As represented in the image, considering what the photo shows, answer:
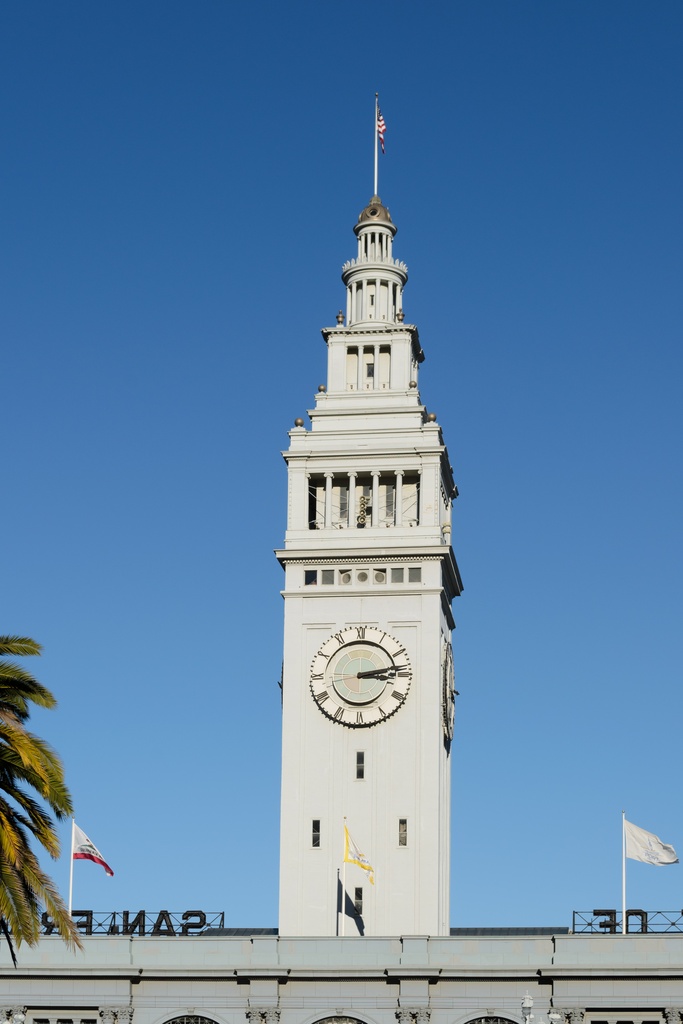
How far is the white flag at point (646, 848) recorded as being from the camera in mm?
94625

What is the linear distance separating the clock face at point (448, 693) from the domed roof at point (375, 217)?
25651 millimetres

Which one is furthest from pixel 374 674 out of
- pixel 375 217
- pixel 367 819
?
pixel 375 217

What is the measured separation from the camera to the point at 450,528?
360ft

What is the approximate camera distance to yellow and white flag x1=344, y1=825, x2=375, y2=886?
95.4 metres

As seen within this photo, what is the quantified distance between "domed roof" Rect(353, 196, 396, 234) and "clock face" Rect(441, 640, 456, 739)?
2565 centimetres

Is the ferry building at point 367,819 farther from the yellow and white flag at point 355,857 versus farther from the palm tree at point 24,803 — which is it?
the palm tree at point 24,803

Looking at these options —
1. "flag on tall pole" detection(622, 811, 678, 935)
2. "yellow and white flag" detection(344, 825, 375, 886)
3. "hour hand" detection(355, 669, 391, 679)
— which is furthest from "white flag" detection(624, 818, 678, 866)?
"hour hand" detection(355, 669, 391, 679)

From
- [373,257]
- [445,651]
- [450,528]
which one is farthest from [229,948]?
[373,257]

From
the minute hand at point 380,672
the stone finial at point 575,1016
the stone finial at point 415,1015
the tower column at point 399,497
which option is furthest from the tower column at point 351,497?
the stone finial at point 575,1016

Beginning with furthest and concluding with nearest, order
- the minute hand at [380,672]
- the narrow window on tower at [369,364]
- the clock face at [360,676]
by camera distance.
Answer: the narrow window on tower at [369,364] < the minute hand at [380,672] < the clock face at [360,676]

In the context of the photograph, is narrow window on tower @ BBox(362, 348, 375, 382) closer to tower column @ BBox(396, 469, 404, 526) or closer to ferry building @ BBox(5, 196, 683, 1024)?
ferry building @ BBox(5, 196, 683, 1024)

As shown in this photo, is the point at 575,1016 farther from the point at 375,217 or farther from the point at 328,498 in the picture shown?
the point at 375,217

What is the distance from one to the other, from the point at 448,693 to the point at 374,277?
25.3m

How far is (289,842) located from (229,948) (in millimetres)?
9501
